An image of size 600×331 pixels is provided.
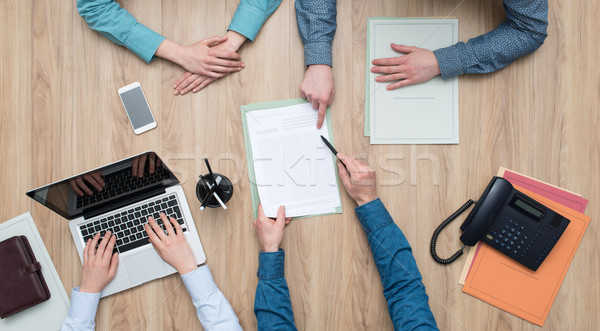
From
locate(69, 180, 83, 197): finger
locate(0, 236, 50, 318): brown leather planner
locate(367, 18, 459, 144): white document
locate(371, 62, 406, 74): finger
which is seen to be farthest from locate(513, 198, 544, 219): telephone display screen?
locate(0, 236, 50, 318): brown leather planner

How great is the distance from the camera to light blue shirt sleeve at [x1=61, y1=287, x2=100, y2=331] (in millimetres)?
1030

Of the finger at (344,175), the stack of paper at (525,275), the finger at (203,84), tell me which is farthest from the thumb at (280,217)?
the stack of paper at (525,275)

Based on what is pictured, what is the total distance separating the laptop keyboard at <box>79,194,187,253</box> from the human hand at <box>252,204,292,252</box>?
0.22 m

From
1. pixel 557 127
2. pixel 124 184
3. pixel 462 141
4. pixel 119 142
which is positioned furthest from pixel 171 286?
pixel 557 127

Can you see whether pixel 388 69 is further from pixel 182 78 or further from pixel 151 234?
pixel 151 234

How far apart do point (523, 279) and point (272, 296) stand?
735 millimetres

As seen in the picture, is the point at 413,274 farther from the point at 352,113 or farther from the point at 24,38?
the point at 24,38

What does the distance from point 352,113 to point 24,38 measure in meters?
1.04

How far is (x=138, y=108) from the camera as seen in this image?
1.09m

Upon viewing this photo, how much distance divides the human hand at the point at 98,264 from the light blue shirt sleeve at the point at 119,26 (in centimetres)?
56

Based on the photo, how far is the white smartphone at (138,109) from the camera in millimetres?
1094

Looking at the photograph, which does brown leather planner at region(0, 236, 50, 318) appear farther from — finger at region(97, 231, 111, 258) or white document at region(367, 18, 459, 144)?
white document at region(367, 18, 459, 144)

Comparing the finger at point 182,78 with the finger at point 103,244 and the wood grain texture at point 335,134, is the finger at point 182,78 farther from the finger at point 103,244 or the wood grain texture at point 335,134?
the finger at point 103,244

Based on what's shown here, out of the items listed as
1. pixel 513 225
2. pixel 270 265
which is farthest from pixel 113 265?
pixel 513 225
